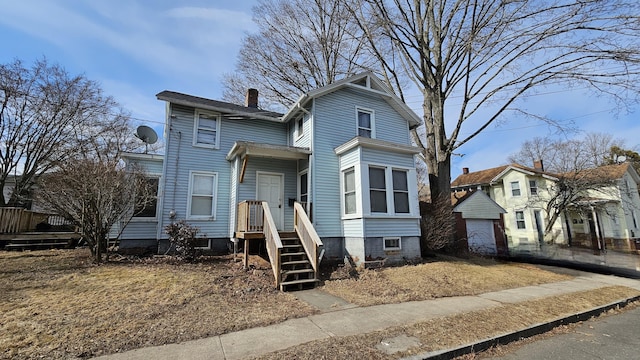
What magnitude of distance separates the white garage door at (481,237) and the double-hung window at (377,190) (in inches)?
Result: 324

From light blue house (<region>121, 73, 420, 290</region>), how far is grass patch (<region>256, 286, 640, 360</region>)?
3892mm

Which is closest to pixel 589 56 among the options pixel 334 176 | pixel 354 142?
pixel 354 142

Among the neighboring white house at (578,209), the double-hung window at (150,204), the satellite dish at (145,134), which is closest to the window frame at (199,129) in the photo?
the double-hung window at (150,204)

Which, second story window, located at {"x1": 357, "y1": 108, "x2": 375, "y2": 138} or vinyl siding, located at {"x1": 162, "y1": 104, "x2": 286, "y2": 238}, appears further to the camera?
second story window, located at {"x1": 357, "y1": 108, "x2": 375, "y2": 138}

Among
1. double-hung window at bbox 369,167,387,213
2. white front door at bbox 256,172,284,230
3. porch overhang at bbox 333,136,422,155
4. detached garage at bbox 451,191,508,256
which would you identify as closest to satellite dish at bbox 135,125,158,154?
white front door at bbox 256,172,284,230

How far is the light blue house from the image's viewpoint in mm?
9328

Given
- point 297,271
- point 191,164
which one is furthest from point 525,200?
point 191,164

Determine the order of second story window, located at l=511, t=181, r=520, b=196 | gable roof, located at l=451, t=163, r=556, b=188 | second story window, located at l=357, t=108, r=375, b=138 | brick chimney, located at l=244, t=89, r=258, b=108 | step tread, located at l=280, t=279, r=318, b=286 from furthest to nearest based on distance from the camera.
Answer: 1. second story window, located at l=511, t=181, r=520, b=196
2. gable roof, located at l=451, t=163, r=556, b=188
3. brick chimney, located at l=244, t=89, r=258, b=108
4. second story window, located at l=357, t=108, r=375, b=138
5. step tread, located at l=280, t=279, r=318, b=286

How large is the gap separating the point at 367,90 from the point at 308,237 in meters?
7.04

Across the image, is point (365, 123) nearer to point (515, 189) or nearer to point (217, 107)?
point (217, 107)

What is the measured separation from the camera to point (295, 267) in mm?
7758

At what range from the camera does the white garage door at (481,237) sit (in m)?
15.2

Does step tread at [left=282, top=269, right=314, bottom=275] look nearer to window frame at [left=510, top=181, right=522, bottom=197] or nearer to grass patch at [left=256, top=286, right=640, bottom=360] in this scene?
grass patch at [left=256, top=286, right=640, bottom=360]

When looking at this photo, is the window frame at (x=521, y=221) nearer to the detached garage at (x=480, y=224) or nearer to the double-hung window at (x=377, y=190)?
the detached garage at (x=480, y=224)
